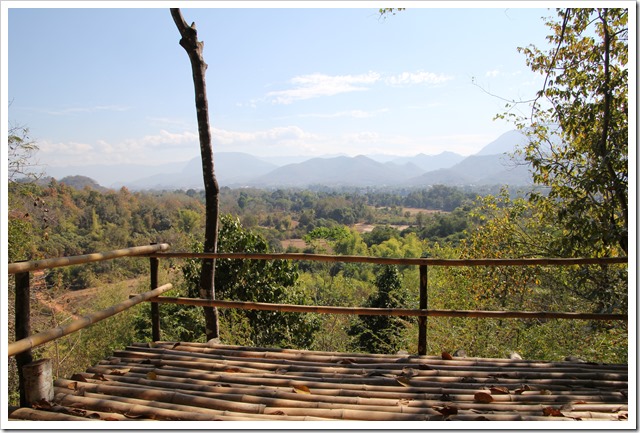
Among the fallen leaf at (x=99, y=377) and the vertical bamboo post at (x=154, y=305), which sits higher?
the vertical bamboo post at (x=154, y=305)

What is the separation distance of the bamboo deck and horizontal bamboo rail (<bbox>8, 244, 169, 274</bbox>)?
2.02ft

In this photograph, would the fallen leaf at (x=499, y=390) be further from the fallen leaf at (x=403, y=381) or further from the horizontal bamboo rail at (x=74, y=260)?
the horizontal bamboo rail at (x=74, y=260)

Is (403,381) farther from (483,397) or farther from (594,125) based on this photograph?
(594,125)

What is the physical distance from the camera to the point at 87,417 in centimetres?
195

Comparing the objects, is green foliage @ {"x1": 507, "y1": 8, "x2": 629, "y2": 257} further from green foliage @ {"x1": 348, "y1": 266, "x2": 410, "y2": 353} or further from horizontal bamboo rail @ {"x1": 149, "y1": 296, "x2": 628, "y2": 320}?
green foliage @ {"x1": 348, "y1": 266, "x2": 410, "y2": 353}

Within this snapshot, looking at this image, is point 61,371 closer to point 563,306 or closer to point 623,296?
point 563,306

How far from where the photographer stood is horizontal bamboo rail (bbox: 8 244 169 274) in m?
2.00

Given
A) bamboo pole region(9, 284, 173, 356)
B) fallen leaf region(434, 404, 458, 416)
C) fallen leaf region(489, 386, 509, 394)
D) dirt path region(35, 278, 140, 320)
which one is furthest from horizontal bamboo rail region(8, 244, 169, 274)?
dirt path region(35, 278, 140, 320)

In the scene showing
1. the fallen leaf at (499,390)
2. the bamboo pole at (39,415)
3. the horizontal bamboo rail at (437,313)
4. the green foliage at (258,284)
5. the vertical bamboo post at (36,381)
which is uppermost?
the horizontal bamboo rail at (437,313)

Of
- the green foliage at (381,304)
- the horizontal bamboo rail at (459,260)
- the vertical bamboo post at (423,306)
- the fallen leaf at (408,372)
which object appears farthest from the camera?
the green foliage at (381,304)

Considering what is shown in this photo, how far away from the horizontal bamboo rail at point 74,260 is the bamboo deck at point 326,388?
0.61 m

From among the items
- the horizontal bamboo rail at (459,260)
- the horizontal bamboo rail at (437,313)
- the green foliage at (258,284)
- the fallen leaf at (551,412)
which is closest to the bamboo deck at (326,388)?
the fallen leaf at (551,412)

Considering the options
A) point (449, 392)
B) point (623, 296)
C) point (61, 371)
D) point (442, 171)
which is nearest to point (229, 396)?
point (449, 392)

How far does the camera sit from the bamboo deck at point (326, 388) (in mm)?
1957
